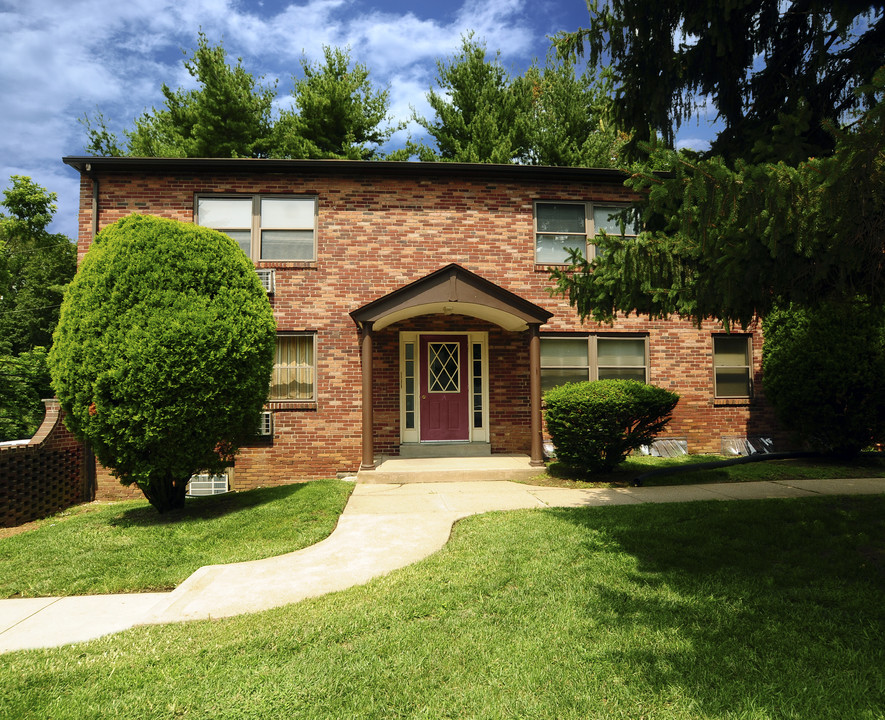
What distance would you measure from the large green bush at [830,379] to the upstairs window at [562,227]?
12.8ft

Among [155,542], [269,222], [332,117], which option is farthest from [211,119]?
[155,542]

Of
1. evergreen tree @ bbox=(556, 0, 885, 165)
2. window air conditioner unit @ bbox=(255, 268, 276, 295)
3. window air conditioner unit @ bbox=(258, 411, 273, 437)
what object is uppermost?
evergreen tree @ bbox=(556, 0, 885, 165)

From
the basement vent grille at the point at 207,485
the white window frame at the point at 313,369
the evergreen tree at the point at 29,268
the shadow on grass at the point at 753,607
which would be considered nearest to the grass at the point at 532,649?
the shadow on grass at the point at 753,607

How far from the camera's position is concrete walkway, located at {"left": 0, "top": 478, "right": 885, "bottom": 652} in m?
3.71

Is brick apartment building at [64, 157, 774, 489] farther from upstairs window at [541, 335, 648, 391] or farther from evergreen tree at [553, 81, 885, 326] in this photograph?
evergreen tree at [553, 81, 885, 326]

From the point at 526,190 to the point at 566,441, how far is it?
5.49m

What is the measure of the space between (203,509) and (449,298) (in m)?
4.89

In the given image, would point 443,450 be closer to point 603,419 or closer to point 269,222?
point 603,419

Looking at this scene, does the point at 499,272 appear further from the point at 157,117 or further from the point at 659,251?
the point at 157,117

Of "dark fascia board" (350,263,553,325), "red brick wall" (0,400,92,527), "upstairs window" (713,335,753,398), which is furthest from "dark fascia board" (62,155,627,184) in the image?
"red brick wall" (0,400,92,527)

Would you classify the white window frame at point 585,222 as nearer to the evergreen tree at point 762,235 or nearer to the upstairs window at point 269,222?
the upstairs window at point 269,222

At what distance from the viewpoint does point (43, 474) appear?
8.15 m

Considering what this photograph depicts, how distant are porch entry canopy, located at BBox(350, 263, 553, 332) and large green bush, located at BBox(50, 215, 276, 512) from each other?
2.48 metres

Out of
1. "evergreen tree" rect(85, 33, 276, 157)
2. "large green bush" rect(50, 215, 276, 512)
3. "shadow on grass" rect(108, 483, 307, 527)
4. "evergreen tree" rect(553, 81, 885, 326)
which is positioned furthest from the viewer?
"evergreen tree" rect(85, 33, 276, 157)
